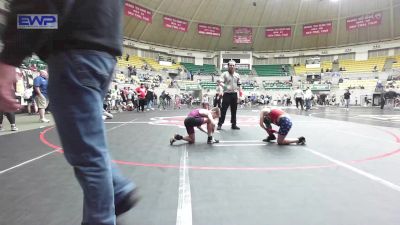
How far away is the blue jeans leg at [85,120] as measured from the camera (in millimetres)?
1110

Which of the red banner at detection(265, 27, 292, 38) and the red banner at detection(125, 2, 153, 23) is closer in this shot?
the red banner at detection(125, 2, 153, 23)

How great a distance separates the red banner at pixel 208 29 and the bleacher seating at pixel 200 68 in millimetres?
5468

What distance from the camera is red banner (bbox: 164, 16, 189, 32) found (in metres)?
32.3

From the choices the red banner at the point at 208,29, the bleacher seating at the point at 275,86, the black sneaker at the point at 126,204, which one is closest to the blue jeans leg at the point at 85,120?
the black sneaker at the point at 126,204

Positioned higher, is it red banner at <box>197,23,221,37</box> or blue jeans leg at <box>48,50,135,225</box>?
red banner at <box>197,23,221,37</box>

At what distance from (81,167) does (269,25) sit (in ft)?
128

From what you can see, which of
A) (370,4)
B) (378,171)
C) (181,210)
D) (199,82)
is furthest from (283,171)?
(370,4)

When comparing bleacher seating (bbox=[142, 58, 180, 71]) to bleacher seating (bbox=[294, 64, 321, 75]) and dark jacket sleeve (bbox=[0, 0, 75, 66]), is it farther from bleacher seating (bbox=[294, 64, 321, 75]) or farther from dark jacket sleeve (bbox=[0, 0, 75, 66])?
dark jacket sleeve (bbox=[0, 0, 75, 66])

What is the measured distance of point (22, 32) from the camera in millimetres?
1038

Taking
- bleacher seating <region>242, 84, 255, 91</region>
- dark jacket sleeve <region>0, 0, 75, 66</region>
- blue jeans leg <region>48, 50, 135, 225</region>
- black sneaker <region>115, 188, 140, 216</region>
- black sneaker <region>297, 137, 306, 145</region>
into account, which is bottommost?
black sneaker <region>297, 137, 306, 145</region>

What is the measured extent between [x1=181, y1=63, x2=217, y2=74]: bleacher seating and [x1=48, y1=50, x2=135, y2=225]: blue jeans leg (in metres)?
37.6

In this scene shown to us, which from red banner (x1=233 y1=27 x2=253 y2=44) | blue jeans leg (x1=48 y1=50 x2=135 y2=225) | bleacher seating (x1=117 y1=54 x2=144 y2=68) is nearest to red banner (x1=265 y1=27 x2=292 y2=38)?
red banner (x1=233 y1=27 x2=253 y2=44)

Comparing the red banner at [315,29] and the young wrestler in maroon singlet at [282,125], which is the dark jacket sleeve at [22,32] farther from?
the red banner at [315,29]

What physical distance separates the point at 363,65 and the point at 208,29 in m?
18.8
